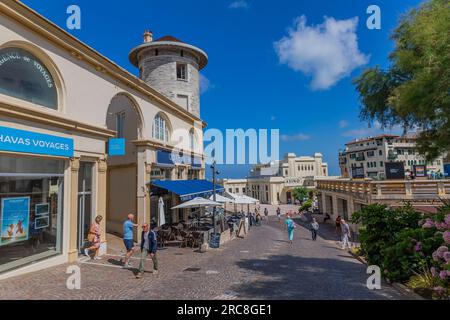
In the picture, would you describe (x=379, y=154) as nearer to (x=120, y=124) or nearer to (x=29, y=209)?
(x=120, y=124)

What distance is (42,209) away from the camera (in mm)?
9656

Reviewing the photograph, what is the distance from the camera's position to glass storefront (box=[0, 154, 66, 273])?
8367mm

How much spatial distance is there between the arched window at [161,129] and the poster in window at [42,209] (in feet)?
29.0

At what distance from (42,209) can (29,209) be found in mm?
544

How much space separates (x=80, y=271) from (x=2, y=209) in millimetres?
2911

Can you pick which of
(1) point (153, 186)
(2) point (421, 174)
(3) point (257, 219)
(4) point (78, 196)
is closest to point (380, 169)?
(2) point (421, 174)

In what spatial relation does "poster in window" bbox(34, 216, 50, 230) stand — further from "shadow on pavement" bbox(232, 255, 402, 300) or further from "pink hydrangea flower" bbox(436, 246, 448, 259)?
"pink hydrangea flower" bbox(436, 246, 448, 259)

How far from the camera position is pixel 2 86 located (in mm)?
8383

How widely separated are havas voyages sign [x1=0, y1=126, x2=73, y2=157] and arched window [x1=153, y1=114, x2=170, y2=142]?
7947 mm

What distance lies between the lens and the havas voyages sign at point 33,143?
8078mm

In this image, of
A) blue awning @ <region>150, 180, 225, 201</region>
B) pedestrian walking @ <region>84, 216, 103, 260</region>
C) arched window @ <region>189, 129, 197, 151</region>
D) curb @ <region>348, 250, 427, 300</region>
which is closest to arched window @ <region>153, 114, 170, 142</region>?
blue awning @ <region>150, 180, 225, 201</region>

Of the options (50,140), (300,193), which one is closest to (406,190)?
(50,140)
